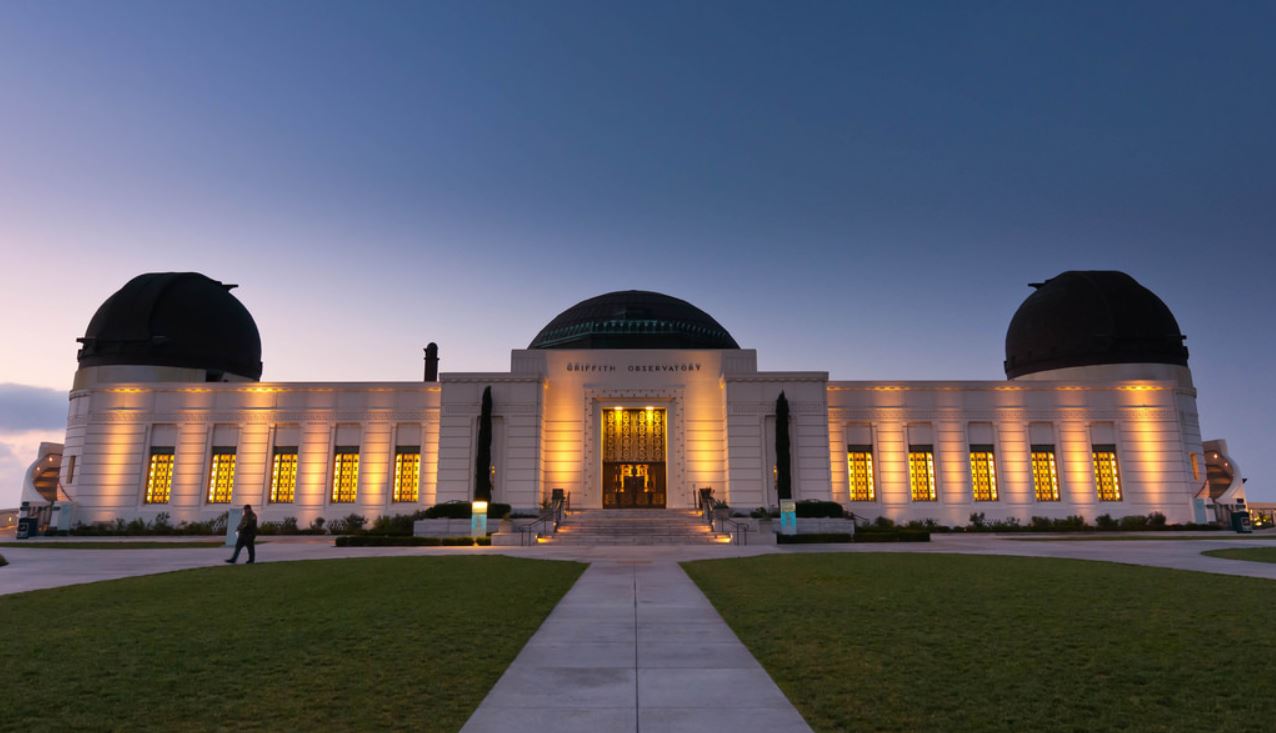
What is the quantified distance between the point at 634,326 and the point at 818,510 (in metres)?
19.6

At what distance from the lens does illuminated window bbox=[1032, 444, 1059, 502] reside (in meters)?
40.0

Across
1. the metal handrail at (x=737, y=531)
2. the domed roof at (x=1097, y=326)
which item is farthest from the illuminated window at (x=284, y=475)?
the domed roof at (x=1097, y=326)

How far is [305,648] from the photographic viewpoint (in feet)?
26.8

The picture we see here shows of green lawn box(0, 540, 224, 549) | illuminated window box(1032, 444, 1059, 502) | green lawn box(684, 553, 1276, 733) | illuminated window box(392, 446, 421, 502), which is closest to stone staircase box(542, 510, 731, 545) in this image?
illuminated window box(392, 446, 421, 502)

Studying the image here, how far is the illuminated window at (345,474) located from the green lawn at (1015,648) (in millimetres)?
30968

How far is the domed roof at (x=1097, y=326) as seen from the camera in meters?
43.9

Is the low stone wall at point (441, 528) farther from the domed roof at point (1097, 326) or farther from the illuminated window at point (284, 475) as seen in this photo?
the domed roof at point (1097, 326)

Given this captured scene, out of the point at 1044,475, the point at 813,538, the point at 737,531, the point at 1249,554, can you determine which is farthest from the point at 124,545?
the point at 1044,475

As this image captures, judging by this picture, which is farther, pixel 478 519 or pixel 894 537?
pixel 478 519

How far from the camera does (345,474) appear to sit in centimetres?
4031

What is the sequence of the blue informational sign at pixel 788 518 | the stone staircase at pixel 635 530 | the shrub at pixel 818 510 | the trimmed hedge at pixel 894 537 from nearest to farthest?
1. the trimmed hedge at pixel 894 537
2. the stone staircase at pixel 635 530
3. the blue informational sign at pixel 788 518
4. the shrub at pixel 818 510

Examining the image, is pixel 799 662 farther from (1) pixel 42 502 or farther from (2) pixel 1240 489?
(1) pixel 42 502

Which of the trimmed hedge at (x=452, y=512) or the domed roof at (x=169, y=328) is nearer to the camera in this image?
the trimmed hedge at (x=452, y=512)

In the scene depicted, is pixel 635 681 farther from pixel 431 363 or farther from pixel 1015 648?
pixel 431 363
